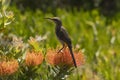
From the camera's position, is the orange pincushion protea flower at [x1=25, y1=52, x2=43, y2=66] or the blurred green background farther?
the blurred green background

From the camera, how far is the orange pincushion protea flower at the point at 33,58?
3.01 meters

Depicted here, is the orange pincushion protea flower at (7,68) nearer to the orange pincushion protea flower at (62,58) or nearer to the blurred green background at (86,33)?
the orange pincushion protea flower at (62,58)

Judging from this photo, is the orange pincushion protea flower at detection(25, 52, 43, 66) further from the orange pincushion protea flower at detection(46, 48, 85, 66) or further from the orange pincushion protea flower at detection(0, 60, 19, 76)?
the orange pincushion protea flower at detection(0, 60, 19, 76)

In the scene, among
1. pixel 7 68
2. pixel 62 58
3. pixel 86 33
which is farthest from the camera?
pixel 86 33

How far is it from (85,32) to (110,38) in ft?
1.25

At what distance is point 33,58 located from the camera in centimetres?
302

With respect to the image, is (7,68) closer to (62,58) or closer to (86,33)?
(62,58)

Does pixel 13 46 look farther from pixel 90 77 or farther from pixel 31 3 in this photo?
pixel 31 3

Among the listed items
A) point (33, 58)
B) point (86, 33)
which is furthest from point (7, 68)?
point (86, 33)

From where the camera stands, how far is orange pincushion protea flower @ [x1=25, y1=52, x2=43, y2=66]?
301 centimetres

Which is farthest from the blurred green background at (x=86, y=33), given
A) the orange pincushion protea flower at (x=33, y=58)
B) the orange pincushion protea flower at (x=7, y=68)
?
the orange pincushion protea flower at (x=7, y=68)

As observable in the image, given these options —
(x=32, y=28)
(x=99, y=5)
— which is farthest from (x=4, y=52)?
(x=99, y=5)

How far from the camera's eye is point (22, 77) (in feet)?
10.5

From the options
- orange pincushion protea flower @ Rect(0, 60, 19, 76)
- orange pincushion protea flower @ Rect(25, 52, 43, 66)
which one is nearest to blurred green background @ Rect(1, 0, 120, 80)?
orange pincushion protea flower @ Rect(25, 52, 43, 66)
